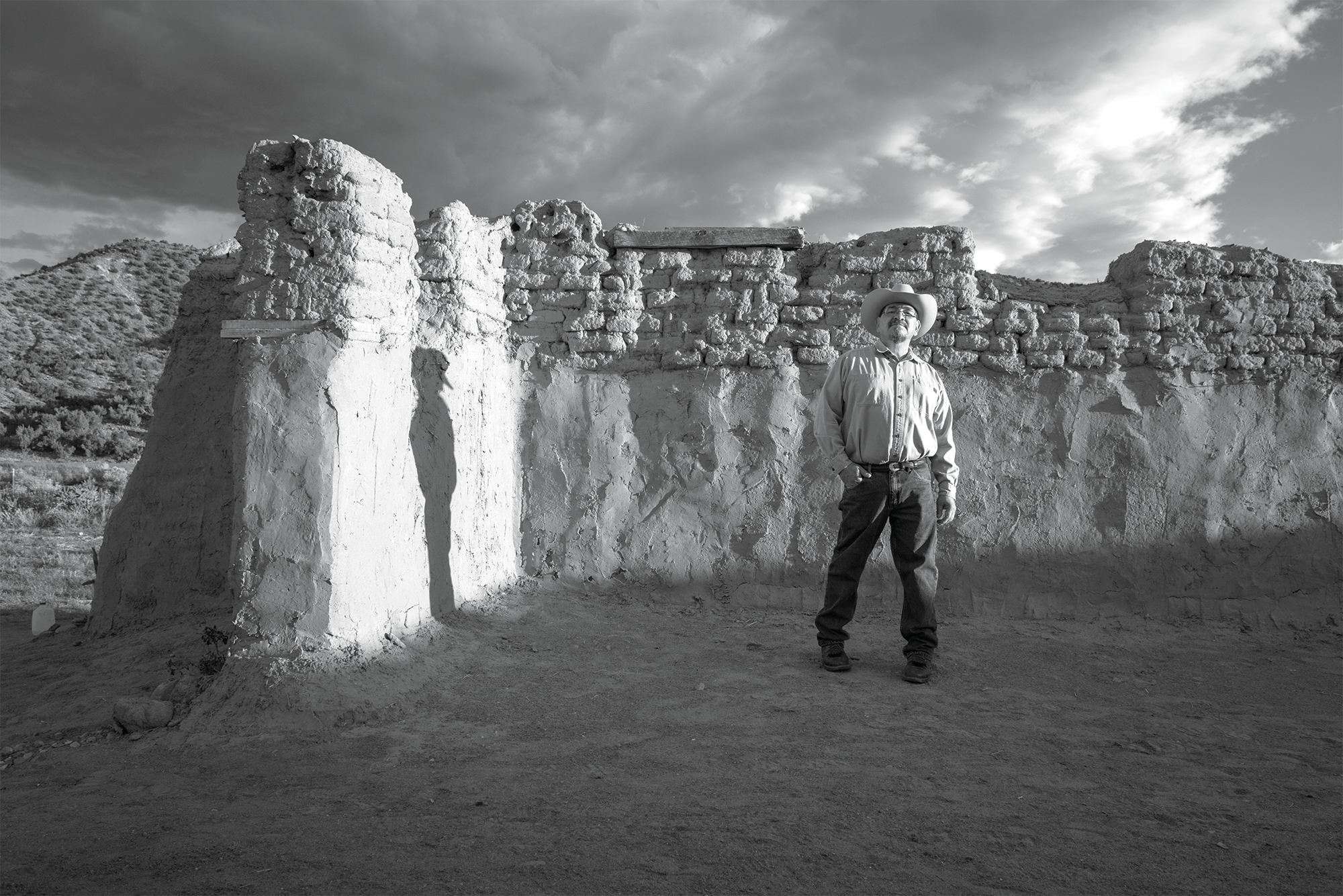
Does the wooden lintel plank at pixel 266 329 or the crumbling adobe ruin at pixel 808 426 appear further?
the crumbling adobe ruin at pixel 808 426

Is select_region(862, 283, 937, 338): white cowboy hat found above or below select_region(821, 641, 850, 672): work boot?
above

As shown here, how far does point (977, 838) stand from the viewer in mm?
2201


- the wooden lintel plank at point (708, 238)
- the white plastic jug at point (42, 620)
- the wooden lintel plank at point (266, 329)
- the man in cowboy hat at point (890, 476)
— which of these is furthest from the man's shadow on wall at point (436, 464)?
the white plastic jug at point (42, 620)

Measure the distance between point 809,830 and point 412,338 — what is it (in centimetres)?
304

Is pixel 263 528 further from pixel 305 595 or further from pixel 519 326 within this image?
pixel 519 326

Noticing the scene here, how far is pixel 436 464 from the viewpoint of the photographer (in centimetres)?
419

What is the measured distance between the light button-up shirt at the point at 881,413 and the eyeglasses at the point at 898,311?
17 cm

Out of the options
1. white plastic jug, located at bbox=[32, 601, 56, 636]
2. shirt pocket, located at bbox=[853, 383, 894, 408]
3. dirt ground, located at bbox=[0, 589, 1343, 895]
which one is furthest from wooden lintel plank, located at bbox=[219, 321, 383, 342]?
white plastic jug, located at bbox=[32, 601, 56, 636]

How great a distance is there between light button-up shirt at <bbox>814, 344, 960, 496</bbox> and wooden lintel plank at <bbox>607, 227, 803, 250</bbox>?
56.4 inches

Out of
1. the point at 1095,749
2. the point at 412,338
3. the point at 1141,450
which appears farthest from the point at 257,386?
the point at 1141,450

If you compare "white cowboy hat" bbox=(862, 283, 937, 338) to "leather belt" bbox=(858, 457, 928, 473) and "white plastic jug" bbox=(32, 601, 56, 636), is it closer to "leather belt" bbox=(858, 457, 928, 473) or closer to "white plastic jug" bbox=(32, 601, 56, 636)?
"leather belt" bbox=(858, 457, 928, 473)

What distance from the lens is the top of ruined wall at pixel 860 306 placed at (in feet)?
16.1

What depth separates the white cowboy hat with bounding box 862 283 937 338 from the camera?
12.7ft

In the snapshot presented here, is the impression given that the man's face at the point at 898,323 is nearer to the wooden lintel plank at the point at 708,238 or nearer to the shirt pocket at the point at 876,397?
the shirt pocket at the point at 876,397
